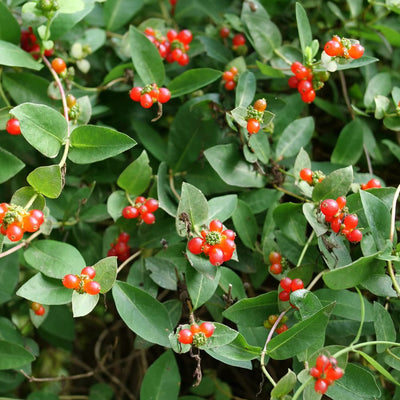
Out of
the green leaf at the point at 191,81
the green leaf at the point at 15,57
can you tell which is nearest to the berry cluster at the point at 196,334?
the green leaf at the point at 191,81

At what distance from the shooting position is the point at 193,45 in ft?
4.31

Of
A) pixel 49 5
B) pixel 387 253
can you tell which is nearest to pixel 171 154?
pixel 49 5

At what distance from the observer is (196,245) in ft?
2.92

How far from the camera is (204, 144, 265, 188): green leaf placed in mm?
1090

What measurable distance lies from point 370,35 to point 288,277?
2.42ft

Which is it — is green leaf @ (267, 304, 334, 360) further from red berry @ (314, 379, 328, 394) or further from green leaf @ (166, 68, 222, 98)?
green leaf @ (166, 68, 222, 98)

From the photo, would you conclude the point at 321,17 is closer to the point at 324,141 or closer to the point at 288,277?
the point at 324,141

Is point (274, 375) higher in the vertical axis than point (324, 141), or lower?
lower

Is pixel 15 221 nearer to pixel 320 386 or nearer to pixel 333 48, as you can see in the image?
pixel 320 386

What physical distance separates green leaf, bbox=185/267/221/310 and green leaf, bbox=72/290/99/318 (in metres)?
0.18

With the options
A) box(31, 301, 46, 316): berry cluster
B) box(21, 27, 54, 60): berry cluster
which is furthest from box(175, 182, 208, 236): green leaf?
box(21, 27, 54, 60): berry cluster

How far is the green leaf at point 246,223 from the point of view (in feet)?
3.63

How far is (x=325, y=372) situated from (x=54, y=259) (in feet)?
1.80

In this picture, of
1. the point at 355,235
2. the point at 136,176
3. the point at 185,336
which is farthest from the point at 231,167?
the point at 185,336
